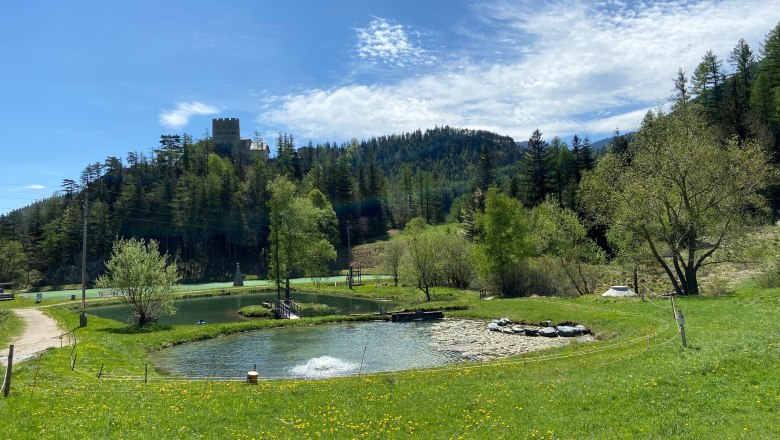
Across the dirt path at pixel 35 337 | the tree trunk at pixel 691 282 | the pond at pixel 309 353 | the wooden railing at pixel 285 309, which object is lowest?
the pond at pixel 309 353

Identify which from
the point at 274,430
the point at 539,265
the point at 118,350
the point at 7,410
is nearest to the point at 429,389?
the point at 274,430

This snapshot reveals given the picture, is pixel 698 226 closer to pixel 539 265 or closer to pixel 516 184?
pixel 539 265

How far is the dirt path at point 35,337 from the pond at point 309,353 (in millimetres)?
6895

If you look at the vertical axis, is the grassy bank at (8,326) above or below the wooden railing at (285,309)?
above

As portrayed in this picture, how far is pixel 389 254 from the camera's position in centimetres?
8719

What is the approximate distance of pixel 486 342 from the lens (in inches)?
1356

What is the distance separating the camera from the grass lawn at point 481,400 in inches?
471

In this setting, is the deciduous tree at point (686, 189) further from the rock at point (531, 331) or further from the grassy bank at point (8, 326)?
the grassy bank at point (8, 326)

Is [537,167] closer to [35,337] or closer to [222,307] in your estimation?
[222,307]

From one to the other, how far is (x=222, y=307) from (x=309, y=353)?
37765mm

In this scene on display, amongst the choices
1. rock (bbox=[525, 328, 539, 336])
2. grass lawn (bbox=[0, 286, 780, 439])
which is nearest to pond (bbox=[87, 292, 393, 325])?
rock (bbox=[525, 328, 539, 336])

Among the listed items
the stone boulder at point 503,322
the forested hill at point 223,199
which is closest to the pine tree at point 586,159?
the forested hill at point 223,199

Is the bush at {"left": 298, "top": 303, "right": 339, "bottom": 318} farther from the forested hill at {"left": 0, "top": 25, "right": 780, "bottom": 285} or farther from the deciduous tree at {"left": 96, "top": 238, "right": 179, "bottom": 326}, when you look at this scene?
the forested hill at {"left": 0, "top": 25, "right": 780, "bottom": 285}

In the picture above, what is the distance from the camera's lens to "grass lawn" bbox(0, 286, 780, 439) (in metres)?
12.0
